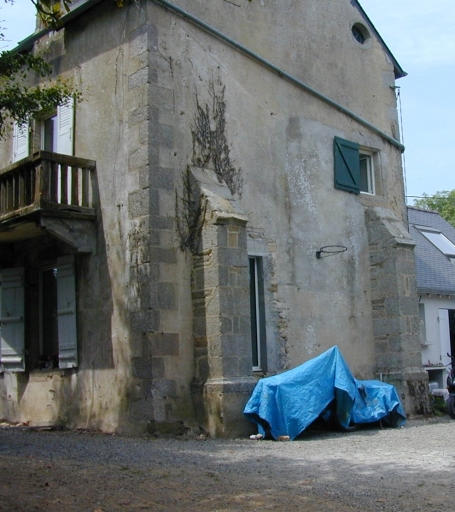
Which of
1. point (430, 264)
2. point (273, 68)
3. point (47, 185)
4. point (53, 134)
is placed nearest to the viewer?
point (47, 185)

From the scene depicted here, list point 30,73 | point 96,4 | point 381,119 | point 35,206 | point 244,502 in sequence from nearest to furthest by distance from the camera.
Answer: point 244,502 < point 35,206 < point 96,4 < point 30,73 < point 381,119

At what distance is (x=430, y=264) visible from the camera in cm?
2136

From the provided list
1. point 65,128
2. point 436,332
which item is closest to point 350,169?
point 65,128

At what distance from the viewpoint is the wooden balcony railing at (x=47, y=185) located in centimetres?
1098

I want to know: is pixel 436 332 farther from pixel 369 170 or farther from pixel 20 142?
pixel 20 142

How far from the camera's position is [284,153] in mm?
13125

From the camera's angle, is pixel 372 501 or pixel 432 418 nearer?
pixel 372 501

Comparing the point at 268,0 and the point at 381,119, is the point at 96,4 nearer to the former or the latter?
the point at 268,0

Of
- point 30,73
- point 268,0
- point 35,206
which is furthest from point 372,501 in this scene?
point 30,73

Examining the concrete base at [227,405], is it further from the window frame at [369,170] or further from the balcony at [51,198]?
the window frame at [369,170]

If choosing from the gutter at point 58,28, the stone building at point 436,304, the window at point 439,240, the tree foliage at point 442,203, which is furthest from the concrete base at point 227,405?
the tree foliage at point 442,203

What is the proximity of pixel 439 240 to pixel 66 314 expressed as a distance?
1548cm

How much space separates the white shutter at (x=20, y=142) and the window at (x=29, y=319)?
2313 millimetres

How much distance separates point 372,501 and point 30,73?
10.9m
